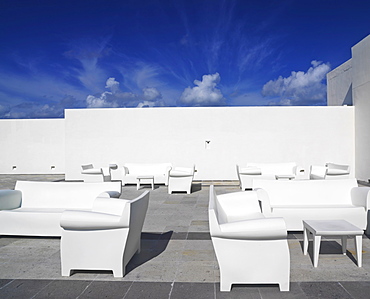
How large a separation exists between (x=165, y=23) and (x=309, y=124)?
7221mm

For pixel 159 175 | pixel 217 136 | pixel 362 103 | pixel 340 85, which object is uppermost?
pixel 340 85

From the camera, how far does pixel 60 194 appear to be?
205 inches

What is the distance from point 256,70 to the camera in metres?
16.5

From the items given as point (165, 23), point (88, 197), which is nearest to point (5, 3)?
point (165, 23)

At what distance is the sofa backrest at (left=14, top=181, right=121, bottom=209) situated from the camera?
16.8 feet

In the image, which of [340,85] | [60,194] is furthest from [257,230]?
[340,85]

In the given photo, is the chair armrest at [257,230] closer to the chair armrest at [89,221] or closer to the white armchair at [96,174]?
the chair armrest at [89,221]

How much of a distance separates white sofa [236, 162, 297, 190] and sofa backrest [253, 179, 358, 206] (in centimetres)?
374

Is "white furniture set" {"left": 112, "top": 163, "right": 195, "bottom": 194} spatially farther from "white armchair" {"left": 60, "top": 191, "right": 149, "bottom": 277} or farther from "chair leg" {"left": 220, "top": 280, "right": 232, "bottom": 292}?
"chair leg" {"left": 220, "top": 280, "right": 232, "bottom": 292}

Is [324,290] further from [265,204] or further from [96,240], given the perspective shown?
[96,240]

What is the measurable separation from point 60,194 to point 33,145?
10.8 m

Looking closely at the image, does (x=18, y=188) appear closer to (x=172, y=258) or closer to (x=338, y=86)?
(x=172, y=258)

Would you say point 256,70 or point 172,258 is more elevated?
point 256,70

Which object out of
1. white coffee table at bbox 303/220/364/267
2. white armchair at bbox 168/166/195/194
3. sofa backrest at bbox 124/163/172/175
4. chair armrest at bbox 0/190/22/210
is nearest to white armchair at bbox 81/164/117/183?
sofa backrest at bbox 124/163/172/175
